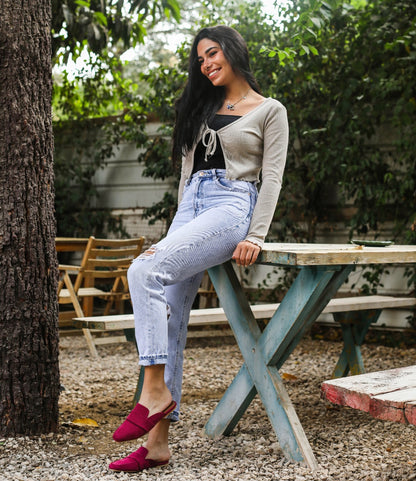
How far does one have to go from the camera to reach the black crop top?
292 cm

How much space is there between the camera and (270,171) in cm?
284

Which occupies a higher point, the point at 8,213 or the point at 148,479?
the point at 8,213

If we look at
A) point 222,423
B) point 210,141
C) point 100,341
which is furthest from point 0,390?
point 100,341

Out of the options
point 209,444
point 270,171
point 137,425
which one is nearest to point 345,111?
point 270,171

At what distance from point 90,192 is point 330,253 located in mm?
6177

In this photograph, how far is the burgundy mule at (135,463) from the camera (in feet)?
8.77

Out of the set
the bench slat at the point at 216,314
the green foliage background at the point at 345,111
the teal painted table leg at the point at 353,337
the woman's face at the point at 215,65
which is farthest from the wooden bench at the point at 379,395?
the green foliage background at the point at 345,111

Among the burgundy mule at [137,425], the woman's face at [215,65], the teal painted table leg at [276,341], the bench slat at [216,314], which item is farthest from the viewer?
the bench slat at [216,314]

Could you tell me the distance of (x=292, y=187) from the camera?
6738 millimetres

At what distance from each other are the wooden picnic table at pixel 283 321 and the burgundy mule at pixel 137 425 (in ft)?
1.98

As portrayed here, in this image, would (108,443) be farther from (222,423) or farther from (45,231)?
(45,231)

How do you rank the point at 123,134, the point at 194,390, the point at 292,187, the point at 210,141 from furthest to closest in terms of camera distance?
the point at 123,134 < the point at 292,187 < the point at 194,390 < the point at 210,141

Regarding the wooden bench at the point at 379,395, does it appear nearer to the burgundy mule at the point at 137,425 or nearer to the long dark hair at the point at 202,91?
the burgundy mule at the point at 137,425

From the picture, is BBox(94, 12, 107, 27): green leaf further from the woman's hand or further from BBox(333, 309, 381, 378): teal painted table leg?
the woman's hand
